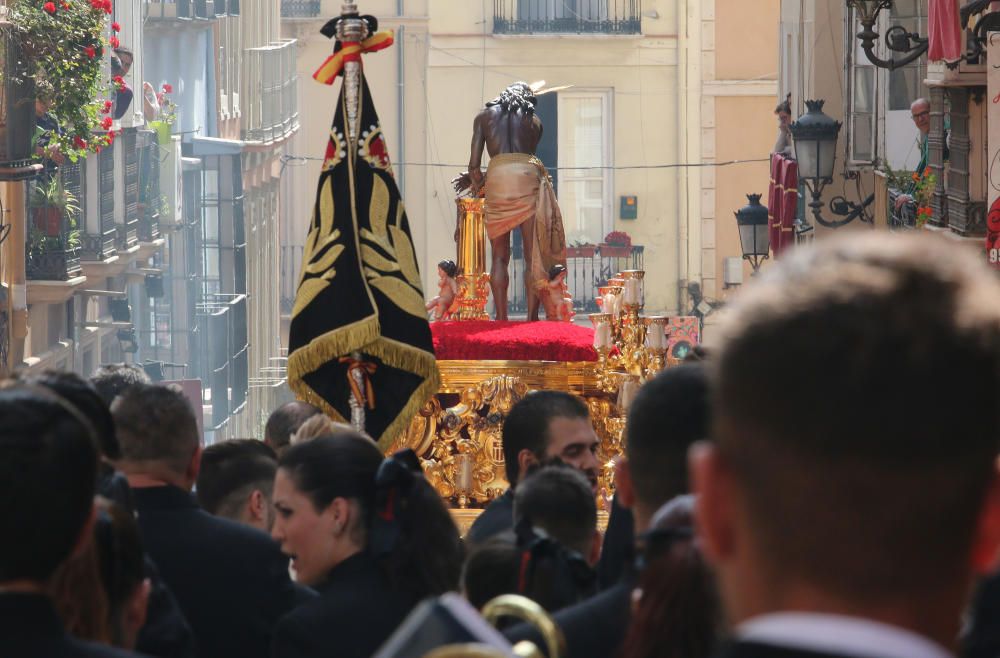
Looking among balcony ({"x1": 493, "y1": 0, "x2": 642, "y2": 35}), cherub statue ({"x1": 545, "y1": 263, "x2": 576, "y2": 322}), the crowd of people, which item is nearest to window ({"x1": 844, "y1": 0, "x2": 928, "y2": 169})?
cherub statue ({"x1": 545, "y1": 263, "x2": 576, "y2": 322})

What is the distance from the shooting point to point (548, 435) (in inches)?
210

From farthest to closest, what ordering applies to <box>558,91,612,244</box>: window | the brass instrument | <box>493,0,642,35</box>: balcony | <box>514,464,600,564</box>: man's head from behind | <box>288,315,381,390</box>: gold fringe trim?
<box>558,91,612,244</box>: window → <box>493,0,642,35</box>: balcony → <box>288,315,381,390</box>: gold fringe trim → <box>514,464,600,564</box>: man's head from behind → the brass instrument

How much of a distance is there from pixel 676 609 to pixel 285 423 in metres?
4.08

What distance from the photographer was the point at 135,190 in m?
23.2

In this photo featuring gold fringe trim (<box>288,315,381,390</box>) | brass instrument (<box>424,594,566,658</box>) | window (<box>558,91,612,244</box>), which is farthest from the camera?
window (<box>558,91,612,244</box>)

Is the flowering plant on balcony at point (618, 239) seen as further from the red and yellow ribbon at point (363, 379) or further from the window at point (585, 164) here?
the red and yellow ribbon at point (363, 379)

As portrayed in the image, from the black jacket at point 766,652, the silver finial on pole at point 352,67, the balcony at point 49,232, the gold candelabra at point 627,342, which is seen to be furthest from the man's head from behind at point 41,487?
the balcony at point 49,232

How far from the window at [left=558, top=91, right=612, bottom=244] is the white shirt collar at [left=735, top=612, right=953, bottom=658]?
28.0m

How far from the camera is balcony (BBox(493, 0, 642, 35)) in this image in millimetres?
29547

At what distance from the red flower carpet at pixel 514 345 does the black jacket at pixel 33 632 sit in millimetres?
7644

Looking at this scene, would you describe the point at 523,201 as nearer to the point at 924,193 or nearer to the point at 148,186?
the point at 924,193

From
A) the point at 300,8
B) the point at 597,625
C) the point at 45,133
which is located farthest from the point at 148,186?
the point at 597,625

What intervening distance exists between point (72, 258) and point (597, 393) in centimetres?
982

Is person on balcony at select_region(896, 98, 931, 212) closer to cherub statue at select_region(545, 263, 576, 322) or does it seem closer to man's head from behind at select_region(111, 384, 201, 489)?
cherub statue at select_region(545, 263, 576, 322)
